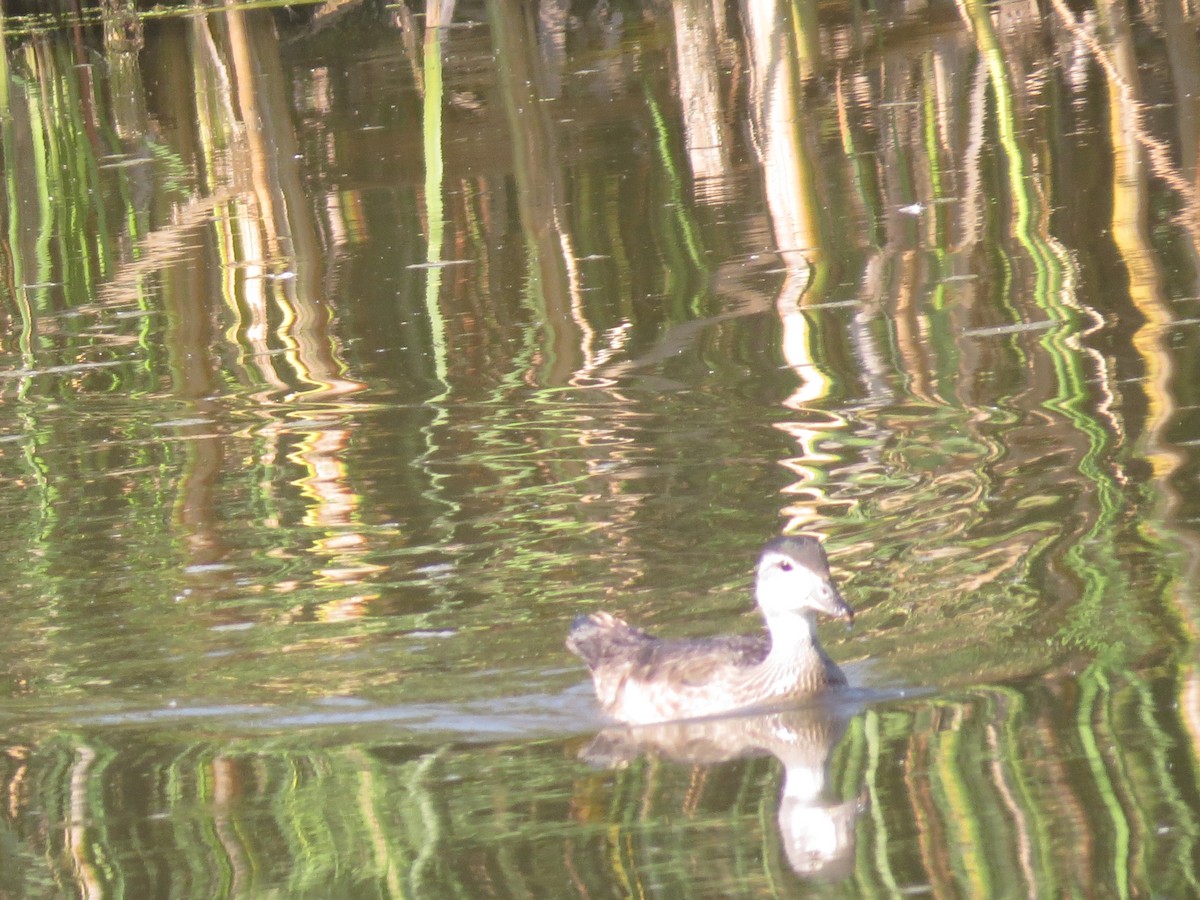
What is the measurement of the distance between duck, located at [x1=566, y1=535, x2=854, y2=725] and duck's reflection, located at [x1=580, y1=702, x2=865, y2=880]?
1.9 inches

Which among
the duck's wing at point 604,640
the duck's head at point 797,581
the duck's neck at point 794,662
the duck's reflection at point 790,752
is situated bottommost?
the duck's reflection at point 790,752

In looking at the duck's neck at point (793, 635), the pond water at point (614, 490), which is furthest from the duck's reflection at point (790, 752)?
the duck's neck at point (793, 635)

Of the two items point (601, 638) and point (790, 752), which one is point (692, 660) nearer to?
point (601, 638)

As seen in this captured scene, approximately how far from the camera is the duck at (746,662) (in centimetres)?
509

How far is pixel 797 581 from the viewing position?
16.8 ft

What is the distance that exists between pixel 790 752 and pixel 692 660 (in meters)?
0.48

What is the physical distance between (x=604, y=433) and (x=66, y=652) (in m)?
1.96

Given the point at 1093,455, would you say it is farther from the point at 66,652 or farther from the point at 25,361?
the point at 25,361

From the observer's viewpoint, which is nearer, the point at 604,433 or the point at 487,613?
the point at 487,613

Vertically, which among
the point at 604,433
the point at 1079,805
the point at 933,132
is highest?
the point at 933,132

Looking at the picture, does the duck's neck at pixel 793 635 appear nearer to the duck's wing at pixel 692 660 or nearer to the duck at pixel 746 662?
the duck at pixel 746 662

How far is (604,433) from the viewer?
22.5 feet

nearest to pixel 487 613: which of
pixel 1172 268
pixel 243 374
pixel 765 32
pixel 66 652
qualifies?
pixel 66 652

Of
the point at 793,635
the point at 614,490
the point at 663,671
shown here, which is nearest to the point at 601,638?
the point at 663,671
